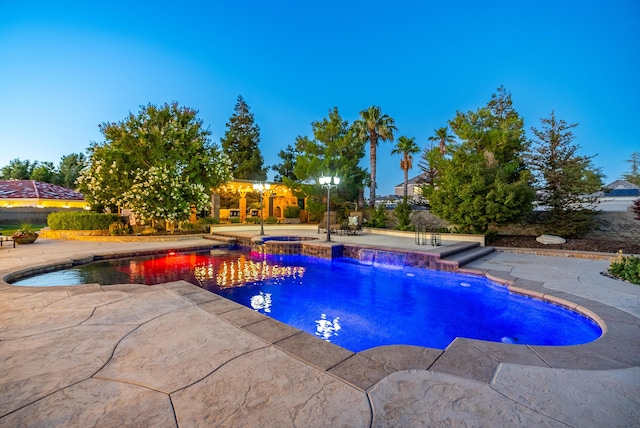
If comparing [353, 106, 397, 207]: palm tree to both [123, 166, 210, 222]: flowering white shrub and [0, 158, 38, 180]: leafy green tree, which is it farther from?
[0, 158, 38, 180]: leafy green tree

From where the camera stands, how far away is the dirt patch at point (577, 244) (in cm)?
1013

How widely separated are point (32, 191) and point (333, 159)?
A: 1001 inches

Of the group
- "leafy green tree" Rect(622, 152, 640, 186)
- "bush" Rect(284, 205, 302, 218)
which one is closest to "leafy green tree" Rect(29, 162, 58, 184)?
"bush" Rect(284, 205, 302, 218)

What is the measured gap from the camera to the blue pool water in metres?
4.49

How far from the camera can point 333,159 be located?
22047mm

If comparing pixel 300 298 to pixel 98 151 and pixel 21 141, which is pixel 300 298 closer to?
pixel 98 151

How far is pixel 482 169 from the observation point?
12266 mm

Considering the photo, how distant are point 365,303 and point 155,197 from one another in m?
11.6

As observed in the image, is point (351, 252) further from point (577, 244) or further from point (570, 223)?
point (570, 223)

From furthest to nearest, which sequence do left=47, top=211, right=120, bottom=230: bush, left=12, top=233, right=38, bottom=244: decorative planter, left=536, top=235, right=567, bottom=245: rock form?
left=47, top=211, right=120, bottom=230: bush → left=536, top=235, right=567, bottom=245: rock → left=12, top=233, right=38, bottom=244: decorative planter

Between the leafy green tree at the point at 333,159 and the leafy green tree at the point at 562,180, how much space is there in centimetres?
1221

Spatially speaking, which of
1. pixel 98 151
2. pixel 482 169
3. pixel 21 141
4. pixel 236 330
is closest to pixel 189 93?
Answer: pixel 21 141

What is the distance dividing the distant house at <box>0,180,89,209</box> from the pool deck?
25.1 m

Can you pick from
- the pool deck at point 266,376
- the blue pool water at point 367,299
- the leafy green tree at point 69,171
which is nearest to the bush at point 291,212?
the blue pool water at point 367,299
